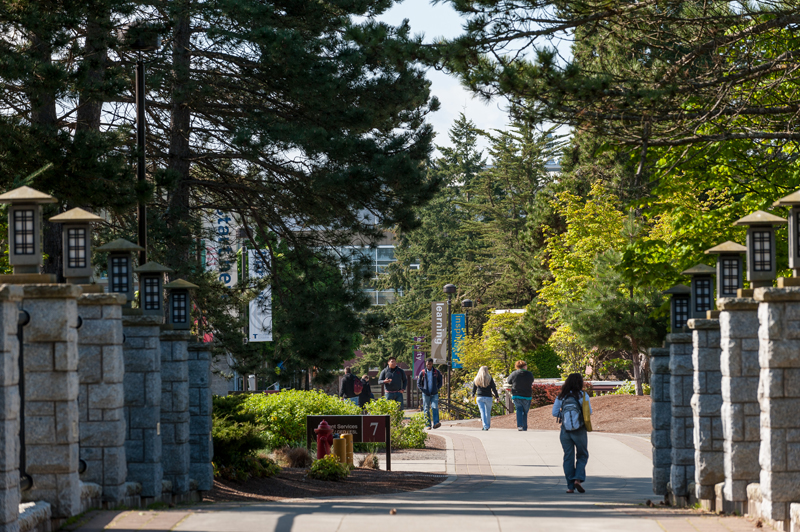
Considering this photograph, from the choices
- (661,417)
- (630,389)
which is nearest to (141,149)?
(661,417)

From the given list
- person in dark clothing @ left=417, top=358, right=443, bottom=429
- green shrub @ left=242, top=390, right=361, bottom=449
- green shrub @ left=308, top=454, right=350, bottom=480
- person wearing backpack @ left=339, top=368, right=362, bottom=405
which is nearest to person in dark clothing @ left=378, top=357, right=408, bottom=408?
person in dark clothing @ left=417, top=358, right=443, bottom=429

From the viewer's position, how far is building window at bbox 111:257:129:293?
9312 mm

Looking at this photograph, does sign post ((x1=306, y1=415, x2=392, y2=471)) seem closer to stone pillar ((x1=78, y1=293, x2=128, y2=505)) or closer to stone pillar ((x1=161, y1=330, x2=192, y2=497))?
stone pillar ((x1=161, y1=330, x2=192, y2=497))

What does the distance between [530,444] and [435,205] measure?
44781mm

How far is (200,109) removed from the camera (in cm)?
1560

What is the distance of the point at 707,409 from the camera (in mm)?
8984

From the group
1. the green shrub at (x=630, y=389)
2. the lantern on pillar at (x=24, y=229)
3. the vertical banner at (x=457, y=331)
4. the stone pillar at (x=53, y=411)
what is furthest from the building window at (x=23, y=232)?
the vertical banner at (x=457, y=331)

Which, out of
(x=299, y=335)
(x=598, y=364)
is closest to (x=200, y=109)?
(x=299, y=335)

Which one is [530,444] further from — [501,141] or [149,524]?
[501,141]

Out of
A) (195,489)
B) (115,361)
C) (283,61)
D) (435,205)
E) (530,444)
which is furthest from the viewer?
(435,205)

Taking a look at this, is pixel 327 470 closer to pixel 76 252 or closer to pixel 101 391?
pixel 101 391

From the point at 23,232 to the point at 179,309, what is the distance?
361cm

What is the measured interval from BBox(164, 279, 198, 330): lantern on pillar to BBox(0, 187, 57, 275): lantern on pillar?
336 centimetres

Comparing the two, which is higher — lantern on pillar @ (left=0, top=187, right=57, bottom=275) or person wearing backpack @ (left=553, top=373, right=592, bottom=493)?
lantern on pillar @ (left=0, top=187, right=57, bottom=275)
